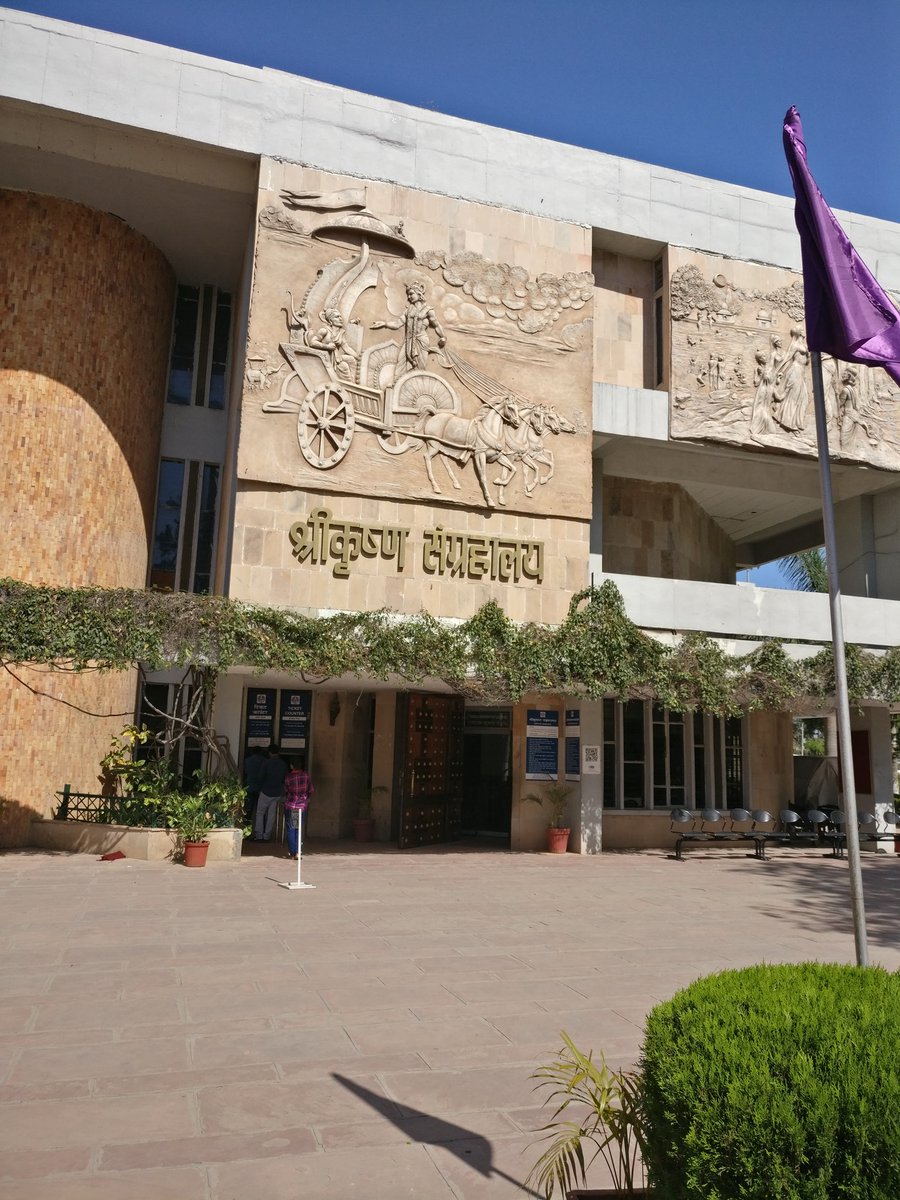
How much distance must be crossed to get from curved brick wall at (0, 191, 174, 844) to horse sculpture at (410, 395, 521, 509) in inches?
240

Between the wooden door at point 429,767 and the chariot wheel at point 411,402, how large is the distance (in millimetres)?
4454

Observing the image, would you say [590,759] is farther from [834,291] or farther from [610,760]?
[834,291]

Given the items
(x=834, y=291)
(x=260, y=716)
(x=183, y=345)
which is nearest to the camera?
(x=834, y=291)

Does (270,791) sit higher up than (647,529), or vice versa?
(647,529)

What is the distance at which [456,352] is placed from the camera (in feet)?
54.1

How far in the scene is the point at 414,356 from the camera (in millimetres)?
16141

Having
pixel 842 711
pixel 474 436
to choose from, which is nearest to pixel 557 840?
pixel 474 436

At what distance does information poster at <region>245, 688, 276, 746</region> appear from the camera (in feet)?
59.4

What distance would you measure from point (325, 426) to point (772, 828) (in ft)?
40.0

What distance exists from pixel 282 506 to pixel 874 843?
1389 cm

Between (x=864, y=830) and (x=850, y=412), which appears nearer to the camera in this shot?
(x=864, y=830)

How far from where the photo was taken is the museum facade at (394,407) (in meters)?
15.4

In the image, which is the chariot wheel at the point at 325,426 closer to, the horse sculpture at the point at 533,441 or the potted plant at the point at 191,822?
the horse sculpture at the point at 533,441

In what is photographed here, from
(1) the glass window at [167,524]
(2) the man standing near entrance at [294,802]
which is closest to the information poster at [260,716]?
(2) the man standing near entrance at [294,802]
